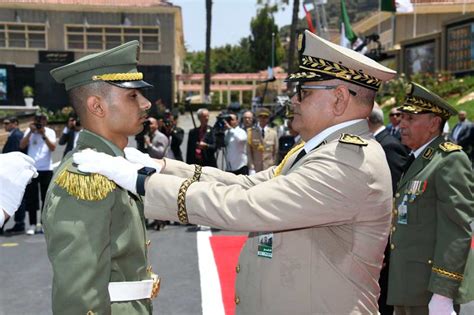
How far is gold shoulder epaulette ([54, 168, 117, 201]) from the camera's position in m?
2.38

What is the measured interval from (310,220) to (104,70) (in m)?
1.16

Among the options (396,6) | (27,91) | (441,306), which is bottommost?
(441,306)

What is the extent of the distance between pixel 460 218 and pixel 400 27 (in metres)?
46.9

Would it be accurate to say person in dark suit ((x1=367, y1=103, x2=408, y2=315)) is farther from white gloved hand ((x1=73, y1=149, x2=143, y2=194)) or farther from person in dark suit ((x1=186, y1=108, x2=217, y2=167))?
person in dark suit ((x1=186, y1=108, x2=217, y2=167))

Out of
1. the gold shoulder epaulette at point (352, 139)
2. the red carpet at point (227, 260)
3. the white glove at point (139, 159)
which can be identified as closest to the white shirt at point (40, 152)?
the red carpet at point (227, 260)

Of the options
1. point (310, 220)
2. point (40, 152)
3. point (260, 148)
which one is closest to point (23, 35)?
point (40, 152)

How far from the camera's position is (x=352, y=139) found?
2361mm

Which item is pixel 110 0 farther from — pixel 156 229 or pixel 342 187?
pixel 342 187

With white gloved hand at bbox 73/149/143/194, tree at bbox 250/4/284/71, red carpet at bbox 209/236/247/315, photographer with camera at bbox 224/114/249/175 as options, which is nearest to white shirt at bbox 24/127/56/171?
photographer with camera at bbox 224/114/249/175

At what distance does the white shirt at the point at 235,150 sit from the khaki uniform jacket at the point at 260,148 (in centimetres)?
23

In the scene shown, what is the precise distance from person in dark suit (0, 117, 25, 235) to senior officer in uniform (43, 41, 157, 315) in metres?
7.38

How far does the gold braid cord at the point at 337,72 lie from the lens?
2.46m

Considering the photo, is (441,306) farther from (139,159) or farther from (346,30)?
(346,30)

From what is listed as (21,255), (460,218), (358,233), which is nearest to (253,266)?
(358,233)
